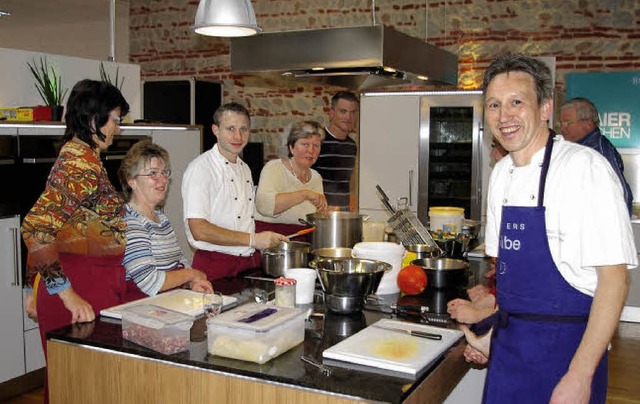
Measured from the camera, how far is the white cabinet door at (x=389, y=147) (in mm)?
6633

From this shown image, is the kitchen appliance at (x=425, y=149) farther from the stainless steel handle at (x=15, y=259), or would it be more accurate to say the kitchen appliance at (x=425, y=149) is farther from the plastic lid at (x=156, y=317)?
the plastic lid at (x=156, y=317)

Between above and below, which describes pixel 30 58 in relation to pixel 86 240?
above

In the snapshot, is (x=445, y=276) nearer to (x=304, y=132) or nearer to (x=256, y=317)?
(x=256, y=317)

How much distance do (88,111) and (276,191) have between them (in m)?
1.54

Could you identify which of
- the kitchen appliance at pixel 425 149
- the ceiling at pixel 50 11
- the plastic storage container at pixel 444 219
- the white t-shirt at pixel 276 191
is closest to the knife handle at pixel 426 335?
the plastic storage container at pixel 444 219

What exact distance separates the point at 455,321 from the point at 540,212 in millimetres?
680

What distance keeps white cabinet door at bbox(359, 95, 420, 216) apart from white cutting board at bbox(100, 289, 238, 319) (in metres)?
4.17

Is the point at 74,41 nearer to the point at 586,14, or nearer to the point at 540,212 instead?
the point at 586,14

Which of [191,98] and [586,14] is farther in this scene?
[191,98]

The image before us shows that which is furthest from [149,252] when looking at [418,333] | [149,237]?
[418,333]

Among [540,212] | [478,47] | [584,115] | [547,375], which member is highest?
[478,47]

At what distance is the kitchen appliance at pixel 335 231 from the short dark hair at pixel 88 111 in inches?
45.4

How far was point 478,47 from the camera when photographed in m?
6.99

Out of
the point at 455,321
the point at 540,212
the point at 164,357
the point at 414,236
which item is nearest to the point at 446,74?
the point at 414,236
